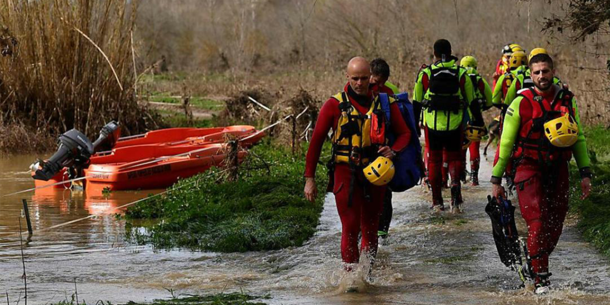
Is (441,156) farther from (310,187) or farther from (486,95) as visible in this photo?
(310,187)

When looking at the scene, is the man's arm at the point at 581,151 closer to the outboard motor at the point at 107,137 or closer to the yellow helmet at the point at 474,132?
the yellow helmet at the point at 474,132

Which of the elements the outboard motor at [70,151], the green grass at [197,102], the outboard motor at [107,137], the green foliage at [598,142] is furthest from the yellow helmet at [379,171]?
the green grass at [197,102]

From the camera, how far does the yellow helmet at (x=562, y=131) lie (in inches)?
303

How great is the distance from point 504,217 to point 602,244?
245 cm

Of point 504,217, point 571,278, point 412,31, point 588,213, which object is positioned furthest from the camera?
point 412,31

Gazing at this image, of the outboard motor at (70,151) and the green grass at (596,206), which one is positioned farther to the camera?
the outboard motor at (70,151)

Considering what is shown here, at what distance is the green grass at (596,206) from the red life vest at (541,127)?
223 cm

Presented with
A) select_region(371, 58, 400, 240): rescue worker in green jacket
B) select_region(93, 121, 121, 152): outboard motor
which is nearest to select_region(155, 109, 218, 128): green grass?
select_region(93, 121, 121, 152): outboard motor

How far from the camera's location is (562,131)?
25.2ft

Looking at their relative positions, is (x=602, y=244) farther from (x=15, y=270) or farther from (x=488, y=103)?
(x=15, y=270)

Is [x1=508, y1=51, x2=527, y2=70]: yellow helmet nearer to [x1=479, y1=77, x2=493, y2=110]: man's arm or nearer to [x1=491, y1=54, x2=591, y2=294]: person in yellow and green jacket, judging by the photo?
[x1=479, y1=77, x2=493, y2=110]: man's arm

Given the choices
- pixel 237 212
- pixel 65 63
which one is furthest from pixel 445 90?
pixel 65 63

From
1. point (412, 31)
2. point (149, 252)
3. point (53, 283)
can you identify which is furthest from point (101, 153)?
point (412, 31)

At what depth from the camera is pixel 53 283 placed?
9125 mm
